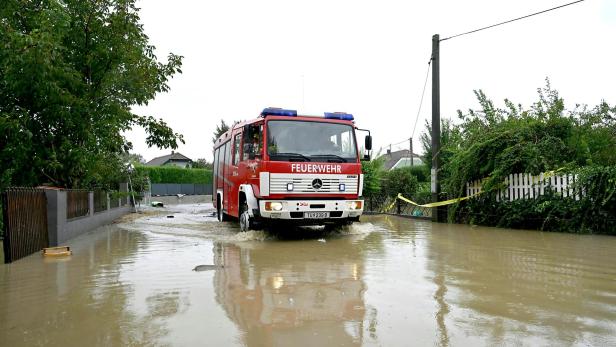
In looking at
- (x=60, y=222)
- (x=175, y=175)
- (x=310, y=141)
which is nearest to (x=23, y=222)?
(x=60, y=222)

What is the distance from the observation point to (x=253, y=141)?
1022 centimetres

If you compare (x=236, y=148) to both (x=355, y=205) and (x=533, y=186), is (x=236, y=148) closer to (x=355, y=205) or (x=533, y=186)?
(x=355, y=205)

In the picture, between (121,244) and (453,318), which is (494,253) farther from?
(121,244)

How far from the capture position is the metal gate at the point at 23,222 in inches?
298

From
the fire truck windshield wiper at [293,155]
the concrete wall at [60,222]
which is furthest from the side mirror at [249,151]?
the concrete wall at [60,222]

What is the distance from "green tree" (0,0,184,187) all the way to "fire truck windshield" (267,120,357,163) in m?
4.78

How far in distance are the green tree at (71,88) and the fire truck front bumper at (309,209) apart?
4891 mm

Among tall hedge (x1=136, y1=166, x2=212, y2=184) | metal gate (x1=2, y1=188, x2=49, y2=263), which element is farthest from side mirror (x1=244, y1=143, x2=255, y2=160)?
tall hedge (x1=136, y1=166, x2=212, y2=184)

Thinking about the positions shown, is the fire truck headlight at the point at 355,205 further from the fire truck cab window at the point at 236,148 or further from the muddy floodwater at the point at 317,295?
the fire truck cab window at the point at 236,148

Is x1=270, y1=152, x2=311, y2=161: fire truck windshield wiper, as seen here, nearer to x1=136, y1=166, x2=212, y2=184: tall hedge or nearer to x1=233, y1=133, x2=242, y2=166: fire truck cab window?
x1=233, y1=133, x2=242, y2=166: fire truck cab window

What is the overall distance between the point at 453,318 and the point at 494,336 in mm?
510

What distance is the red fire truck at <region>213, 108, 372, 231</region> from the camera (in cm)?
968

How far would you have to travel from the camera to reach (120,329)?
393 cm

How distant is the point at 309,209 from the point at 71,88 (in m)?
6.75
